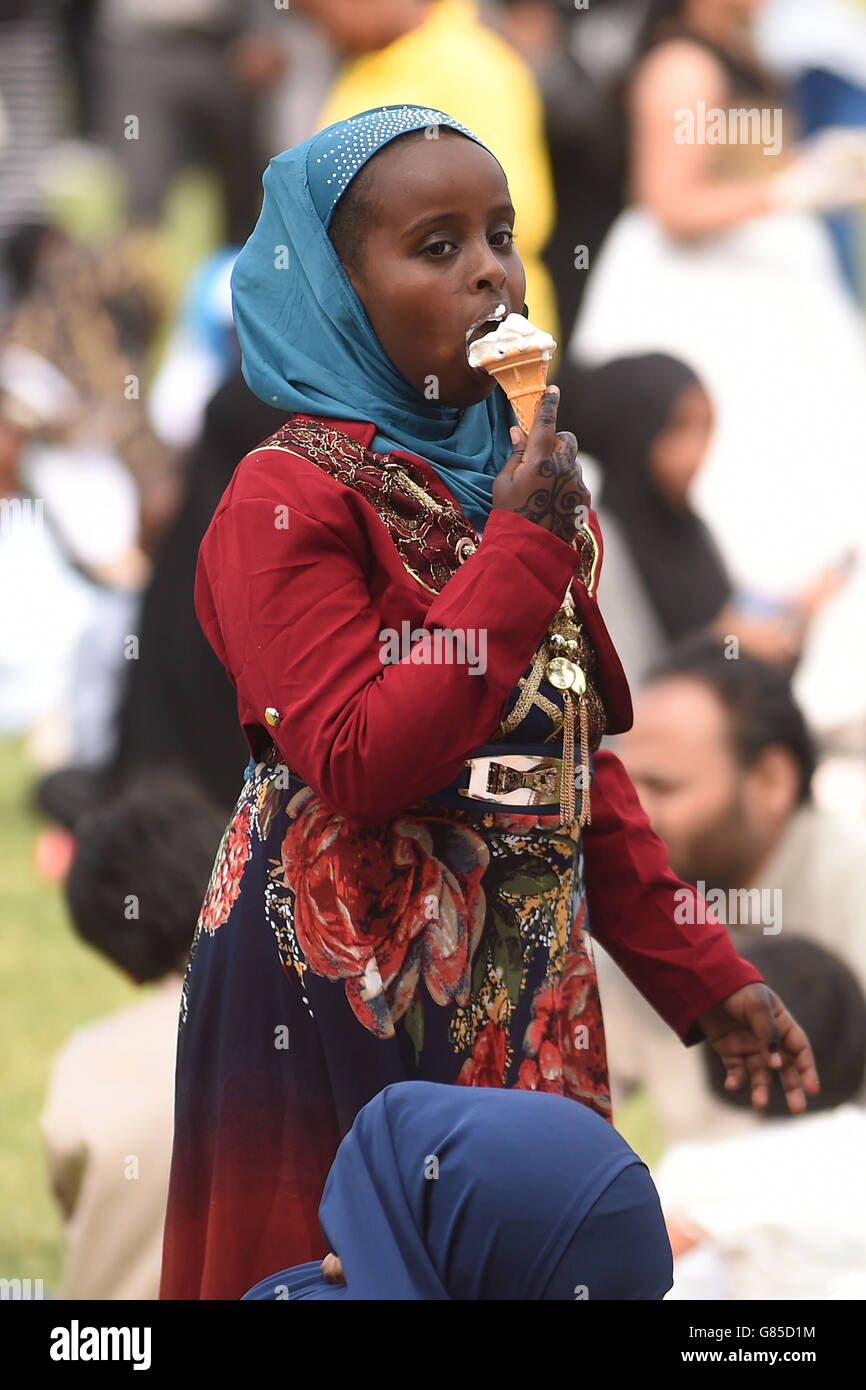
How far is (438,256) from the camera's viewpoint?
1.68m

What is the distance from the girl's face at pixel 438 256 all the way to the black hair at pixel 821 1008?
66.9 inches

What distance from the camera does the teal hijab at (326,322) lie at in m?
1.73

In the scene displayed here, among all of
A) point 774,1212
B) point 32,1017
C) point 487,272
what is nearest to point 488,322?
point 487,272

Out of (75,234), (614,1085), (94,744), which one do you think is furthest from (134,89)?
(614,1085)

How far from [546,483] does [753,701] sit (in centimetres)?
235

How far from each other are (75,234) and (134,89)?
793mm

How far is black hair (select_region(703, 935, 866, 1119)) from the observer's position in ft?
10.4

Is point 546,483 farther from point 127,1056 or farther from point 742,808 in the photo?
point 742,808

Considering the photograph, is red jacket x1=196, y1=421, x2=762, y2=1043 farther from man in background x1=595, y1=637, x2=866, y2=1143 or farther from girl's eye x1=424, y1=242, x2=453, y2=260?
man in background x1=595, y1=637, x2=866, y2=1143

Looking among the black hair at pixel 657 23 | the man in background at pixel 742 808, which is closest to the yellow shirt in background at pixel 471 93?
the black hair at pixel 657 23

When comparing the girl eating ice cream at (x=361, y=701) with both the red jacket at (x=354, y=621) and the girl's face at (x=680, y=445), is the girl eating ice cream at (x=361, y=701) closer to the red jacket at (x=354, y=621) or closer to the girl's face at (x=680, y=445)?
the red jacket at (x=354, y=621)

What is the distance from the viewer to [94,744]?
625 cm
